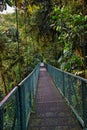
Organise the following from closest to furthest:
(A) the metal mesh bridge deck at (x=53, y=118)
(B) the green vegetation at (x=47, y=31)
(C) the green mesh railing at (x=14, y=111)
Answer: (C) the green mesh railing at (x=14, y=111)
(A) the metal mesh bridge deck at (x=53, y=118)
(B) the green vegetation at (x=47, y=31)

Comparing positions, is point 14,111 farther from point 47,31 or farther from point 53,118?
point 47,31

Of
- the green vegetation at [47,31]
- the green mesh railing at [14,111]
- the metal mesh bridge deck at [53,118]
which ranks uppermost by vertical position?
the green vegetation at [47,31]

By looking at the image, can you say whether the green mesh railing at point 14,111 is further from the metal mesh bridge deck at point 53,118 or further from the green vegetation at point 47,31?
the green vegetation at point 47,31

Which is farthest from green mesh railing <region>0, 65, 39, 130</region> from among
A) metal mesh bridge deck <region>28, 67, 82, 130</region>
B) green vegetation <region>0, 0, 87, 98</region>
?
green vegetation <region>0, 0, 87, 98</region>

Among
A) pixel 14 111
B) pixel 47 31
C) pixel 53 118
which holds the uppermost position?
pixel 47 31

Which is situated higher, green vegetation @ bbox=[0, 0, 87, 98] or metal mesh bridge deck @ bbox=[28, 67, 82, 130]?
green vegetation @ bbox=[0, 0, 87, 98]

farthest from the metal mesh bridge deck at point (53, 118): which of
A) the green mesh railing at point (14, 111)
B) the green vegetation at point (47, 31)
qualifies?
the green vegetation at point (47, 31)

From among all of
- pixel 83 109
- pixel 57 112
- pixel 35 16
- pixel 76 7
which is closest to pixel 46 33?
pixel 35 16

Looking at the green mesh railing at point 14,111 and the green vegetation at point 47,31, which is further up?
the green vegetation at point 47,31

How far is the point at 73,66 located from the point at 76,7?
2.50 m

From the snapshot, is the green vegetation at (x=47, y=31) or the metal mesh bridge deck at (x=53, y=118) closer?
the metal mesh bridge deck at (x=53, y=118)

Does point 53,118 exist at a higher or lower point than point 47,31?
lower

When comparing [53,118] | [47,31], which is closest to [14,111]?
[53,118]

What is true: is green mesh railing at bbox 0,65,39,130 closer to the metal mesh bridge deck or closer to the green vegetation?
the metal mesh bridge deck
